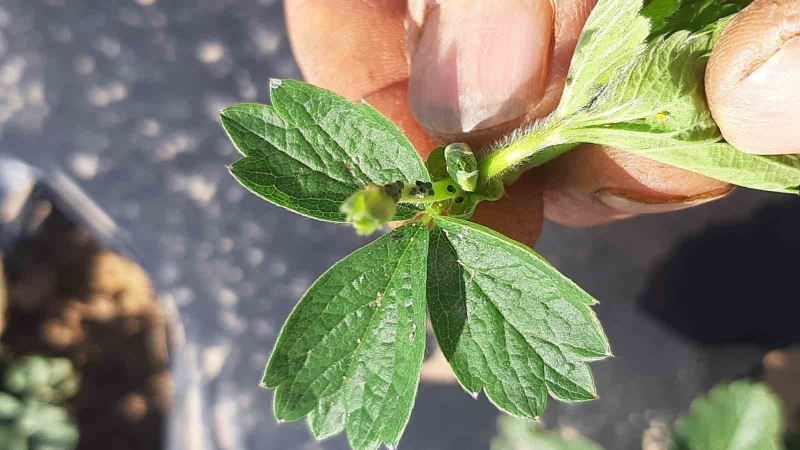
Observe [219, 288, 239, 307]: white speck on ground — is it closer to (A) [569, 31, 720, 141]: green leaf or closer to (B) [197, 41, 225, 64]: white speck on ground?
(B) [197, 41, 225, 64]: white speck on ground

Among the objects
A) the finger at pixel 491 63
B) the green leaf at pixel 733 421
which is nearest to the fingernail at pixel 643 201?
the finger at pixel 491 63

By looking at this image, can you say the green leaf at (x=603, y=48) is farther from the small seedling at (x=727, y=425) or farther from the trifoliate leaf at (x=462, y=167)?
the small seedling at (x=727, y=425)

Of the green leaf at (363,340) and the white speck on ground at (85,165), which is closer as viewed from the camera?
the green leaf at (363,340)

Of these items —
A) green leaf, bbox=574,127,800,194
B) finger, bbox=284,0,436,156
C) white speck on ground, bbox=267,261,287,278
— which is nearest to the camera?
green leaf, bbox=574,127,800,194

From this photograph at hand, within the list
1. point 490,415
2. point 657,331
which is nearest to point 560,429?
point 490,415

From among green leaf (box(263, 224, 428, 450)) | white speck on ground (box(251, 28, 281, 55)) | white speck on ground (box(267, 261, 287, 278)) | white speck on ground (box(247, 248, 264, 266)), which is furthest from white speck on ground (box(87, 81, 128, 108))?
green leaf (box(263, 224, 428, 450))

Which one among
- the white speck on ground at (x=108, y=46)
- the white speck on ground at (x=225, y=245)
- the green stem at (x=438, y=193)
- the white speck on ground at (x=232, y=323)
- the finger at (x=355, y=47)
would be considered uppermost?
the white speck on ground at (x=108, y=46)
